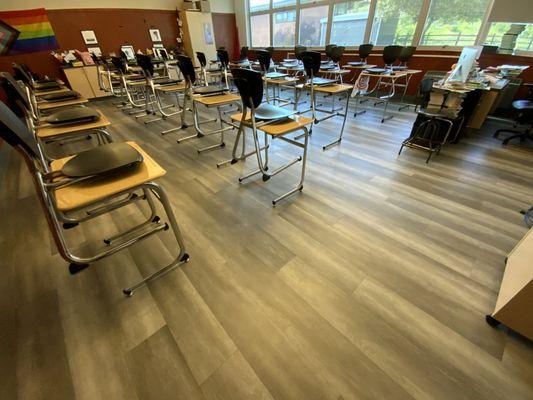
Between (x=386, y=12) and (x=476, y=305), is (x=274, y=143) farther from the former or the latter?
(x=386, y=12)

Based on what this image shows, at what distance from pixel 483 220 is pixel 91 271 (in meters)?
3.09

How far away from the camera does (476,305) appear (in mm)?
1358

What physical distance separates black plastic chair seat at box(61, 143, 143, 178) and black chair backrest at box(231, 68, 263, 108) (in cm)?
106

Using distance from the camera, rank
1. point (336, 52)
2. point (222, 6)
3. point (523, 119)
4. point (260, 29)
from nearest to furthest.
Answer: point (523, 119)
point (336, 52)
point (222, 6)
point (260, 29)

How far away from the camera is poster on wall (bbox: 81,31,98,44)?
19.5 feet

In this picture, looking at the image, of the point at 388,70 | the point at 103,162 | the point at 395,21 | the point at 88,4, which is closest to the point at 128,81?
the point at 88,4

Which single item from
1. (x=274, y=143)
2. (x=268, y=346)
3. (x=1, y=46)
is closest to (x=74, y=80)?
(x=1, y=46)

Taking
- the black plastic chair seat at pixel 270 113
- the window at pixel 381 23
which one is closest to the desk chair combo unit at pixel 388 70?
the window at pixel 381 23

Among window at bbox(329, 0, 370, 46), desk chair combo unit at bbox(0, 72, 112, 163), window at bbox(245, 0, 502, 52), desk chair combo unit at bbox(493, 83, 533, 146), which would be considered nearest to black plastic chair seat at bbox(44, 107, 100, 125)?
desk chair combo unit at bbox(0, 72, 112, 163)

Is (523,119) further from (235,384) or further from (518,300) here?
(235,384)

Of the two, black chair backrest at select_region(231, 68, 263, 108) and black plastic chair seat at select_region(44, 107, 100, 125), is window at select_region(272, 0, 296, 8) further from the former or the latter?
black plastic chair seat at select_region(44, 107, 100, 125)

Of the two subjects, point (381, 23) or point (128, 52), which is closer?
point (381, 23)

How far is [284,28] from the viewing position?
7613 mm

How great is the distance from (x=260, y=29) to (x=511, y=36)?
6962mm
